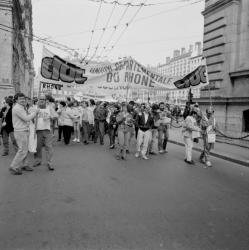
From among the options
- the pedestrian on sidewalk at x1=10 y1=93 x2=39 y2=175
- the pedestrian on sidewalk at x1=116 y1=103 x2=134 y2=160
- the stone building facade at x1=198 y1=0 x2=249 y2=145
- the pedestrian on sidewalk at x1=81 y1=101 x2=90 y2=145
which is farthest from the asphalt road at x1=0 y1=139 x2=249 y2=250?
the stone building facade at x1=198 y1=0 x2=249 y2=145

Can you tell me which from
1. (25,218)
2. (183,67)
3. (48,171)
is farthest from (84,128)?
(183,67)

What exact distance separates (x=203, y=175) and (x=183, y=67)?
539 ft

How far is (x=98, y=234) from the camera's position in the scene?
4.02 m

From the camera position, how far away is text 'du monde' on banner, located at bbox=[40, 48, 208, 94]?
11992 mm

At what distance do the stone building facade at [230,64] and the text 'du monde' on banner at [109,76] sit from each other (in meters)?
2.26

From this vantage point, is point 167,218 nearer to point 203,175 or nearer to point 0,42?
point 203,175

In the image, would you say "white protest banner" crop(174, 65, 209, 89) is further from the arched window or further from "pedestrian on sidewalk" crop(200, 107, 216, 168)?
"pedestrian on sidewalk" crop(200, 107, 216, 168)

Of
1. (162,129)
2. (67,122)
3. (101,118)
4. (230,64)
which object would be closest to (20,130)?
(67,122)

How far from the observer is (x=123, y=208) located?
5055 mm

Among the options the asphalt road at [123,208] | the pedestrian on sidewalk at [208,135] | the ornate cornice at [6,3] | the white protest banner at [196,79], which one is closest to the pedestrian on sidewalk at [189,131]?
the pedestrian on sidewalk at [208,135]

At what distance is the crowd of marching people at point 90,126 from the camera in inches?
290

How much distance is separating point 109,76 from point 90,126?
98.4 inches

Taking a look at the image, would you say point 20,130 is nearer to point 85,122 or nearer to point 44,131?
point 44,131

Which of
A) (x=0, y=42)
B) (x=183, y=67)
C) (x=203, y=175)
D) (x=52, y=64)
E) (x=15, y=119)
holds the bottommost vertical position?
(x=203, y=175)
